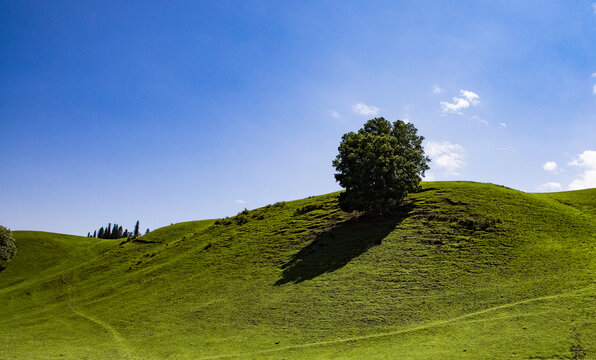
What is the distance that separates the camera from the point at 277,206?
82.1 meters

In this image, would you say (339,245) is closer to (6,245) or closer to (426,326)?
(426,326)

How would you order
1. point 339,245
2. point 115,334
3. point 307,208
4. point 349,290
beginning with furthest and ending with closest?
point 307,208 → point 339,245 → point 349,290 → point 115,334

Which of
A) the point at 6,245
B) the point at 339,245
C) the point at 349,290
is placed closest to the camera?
the point at 349,290

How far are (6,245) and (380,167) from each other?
86.2 m

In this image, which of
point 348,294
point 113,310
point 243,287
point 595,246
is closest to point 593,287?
point 595,246

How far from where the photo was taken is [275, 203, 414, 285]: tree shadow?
44.2 meters

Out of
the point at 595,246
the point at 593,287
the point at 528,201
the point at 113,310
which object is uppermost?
the point at 528,201

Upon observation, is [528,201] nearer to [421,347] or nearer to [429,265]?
[429,265]

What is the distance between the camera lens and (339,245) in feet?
166

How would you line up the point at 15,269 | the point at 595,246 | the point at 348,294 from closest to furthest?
the point at 348,294, the point at 595,246, the point at 15,269

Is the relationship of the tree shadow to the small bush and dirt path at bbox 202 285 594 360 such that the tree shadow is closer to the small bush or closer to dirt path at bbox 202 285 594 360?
the small bush

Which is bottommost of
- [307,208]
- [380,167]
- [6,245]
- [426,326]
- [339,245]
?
[426,326]

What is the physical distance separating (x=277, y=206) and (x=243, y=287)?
131ft

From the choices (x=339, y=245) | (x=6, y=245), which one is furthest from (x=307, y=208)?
(x=6, y=245)
